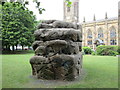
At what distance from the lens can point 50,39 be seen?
5.40 metres

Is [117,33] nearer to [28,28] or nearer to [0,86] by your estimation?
[28,28]

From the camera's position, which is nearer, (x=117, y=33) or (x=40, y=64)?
(x=40, y=64)

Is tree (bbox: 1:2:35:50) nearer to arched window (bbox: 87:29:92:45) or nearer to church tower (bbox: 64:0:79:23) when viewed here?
arched window (bbox: 87:29:92:45)

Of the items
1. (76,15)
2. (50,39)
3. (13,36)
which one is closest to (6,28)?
(13,36)

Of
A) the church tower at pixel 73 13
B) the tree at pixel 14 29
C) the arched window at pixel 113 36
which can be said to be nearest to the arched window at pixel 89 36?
the arched window at pixel 113 36

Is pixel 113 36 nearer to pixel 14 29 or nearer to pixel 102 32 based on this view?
pixel 102 32

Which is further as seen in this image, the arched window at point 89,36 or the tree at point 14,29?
the arched window at point 89,36

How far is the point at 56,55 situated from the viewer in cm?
514

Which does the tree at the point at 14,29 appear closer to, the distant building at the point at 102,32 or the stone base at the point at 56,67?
the stone base at the point at 56,67

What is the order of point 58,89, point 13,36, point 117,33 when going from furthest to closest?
point 117,33, point 13,36, point 58,89

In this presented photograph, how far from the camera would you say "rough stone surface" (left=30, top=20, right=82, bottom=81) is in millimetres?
5066

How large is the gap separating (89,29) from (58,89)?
148 ft

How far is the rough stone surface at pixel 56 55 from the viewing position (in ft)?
16.6

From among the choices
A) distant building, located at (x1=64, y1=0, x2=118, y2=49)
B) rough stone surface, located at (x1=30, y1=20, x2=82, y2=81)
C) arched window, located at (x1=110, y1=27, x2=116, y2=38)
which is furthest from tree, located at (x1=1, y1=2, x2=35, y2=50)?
arched window, located at (x1=110, y1=27, x2=116, y2=38)
